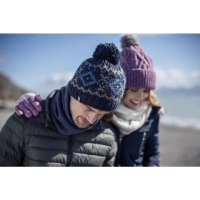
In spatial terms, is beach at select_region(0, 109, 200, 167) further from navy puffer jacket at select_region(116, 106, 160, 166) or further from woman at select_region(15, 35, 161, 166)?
woman at select_region(15, 35, 161, 166)

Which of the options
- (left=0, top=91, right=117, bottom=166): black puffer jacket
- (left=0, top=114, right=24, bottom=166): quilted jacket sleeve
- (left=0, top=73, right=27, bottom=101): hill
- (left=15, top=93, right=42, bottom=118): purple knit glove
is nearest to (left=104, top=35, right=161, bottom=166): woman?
(left=0, top=91, right=117, bottom=166): black puffer jacket

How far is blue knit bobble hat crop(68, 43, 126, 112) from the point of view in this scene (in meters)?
1.27

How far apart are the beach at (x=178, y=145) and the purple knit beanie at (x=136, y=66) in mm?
2273

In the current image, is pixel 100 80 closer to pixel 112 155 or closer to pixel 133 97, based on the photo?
pixel 133 97

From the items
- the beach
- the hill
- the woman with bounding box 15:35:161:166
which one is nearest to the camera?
the woman with bounding box 15:35:161:166

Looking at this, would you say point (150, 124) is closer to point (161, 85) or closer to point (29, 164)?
point (29, 164)

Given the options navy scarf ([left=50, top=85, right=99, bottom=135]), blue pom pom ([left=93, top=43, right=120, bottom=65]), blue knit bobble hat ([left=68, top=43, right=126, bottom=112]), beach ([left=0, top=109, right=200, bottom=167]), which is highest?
blue pom pom ([left=93, top=43, right=120, bottom=65])

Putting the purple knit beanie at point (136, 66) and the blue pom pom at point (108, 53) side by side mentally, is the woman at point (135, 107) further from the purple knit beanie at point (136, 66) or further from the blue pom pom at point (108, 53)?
the blue pom pom at point (108, 53)

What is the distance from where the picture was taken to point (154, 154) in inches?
83.7

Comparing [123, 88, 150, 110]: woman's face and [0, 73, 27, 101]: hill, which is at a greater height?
[123, 88, 150, 110]: woman's face


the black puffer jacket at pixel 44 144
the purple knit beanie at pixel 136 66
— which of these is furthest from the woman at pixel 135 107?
the black puffer jacket at pixel 44 144

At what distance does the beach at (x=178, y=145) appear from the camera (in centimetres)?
392
